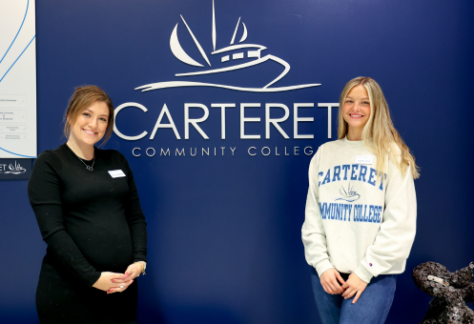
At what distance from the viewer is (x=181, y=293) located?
2.31m

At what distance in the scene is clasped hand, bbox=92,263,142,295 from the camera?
1459 mm

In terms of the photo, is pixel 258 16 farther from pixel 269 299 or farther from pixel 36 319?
pixel 36 319

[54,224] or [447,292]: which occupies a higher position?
[54,224]

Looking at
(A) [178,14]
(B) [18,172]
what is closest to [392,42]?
(A) [178,14]

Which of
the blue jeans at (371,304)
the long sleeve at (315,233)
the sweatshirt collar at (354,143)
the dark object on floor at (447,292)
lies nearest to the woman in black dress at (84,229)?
the long sleeve at (315,233)

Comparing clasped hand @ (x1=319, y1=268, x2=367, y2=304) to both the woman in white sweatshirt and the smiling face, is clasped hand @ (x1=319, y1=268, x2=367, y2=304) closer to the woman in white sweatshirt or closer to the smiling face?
the woman in white sweatshirt

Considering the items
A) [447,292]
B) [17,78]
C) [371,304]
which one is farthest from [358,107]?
[17,78]

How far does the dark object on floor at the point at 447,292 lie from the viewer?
1874 millimetres

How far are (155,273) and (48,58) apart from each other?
5.24 ft

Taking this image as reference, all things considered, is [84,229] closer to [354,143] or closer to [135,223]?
[135,223]

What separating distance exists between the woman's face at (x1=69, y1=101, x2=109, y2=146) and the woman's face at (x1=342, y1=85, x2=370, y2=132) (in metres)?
1.18

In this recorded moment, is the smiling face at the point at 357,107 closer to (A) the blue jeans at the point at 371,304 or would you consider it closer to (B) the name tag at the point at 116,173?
(A) the blue jeans at the point at 371,304

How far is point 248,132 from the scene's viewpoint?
2.31m

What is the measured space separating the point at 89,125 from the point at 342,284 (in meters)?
1.37
